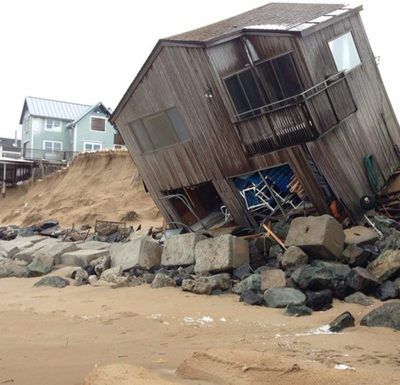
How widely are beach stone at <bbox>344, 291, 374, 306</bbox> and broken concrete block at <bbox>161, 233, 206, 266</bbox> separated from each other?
16.0 feet

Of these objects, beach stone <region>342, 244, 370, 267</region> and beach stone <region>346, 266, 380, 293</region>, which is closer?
beach stone <region>346, 266, 380, 293</region>

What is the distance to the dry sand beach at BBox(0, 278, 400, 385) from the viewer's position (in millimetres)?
5031

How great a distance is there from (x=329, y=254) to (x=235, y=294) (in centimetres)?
247

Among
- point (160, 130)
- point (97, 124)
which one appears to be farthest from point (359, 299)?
point (97, 124)

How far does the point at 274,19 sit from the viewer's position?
15.6 metres

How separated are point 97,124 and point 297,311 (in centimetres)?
4591

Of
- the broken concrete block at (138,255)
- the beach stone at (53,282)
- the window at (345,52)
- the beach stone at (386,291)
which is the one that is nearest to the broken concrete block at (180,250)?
the broken concrete block at (138,255)

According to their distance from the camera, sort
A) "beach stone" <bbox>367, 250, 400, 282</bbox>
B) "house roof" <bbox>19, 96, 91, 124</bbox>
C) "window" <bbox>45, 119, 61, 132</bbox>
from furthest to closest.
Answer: "window" <bbox>45, 119, 61, 132</bbox>, "house roof" <bbox>19, 96, 91, 124</bbox>, "beach stone" <bbox>367, 250, 400, 282</bbox>

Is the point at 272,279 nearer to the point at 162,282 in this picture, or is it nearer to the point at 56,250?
the point at 162,282

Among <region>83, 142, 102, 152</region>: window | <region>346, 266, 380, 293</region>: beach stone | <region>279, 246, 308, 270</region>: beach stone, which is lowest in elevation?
<region>346, 266, 380, 293</region>: beach stone

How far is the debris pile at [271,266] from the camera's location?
968cm

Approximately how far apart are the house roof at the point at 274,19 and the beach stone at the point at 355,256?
242 inches

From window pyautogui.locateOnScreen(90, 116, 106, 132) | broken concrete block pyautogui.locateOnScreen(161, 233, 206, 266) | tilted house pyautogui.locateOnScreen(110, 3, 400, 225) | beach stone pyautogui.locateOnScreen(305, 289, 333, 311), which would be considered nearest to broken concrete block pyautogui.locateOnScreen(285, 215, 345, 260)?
tilted house pyautogui.locateOnScreen(110, 3, 400, 225)

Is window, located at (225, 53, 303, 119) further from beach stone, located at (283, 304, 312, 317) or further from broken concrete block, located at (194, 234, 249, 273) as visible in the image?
beach stone, located at (283, 304, 312, 317)
